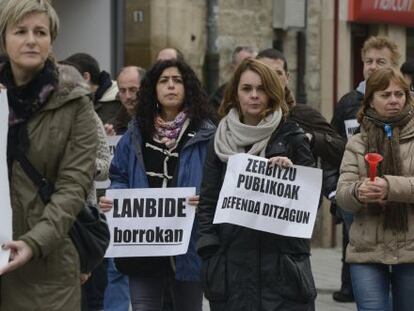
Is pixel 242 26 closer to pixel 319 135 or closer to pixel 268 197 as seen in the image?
pixel 319 135

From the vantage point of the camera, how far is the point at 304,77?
1631 cm

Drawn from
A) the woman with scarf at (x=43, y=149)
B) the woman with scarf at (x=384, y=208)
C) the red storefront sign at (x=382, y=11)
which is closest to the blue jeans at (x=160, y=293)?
the woman with scarf at (x=384, y=208)

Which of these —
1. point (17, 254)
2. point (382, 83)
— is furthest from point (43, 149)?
point (382, 83)

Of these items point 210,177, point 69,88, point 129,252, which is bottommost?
point 129,252

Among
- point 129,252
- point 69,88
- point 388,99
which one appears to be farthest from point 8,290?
point 388,99

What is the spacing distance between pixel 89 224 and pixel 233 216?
4.93ft

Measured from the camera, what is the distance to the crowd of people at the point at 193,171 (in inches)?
200

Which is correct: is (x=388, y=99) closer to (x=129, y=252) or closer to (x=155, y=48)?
(x=129, y=252)

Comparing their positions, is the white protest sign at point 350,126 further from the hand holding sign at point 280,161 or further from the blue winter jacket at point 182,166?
the hand holding sign at point 280,161

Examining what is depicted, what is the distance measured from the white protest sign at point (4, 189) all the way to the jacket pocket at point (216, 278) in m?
1.84

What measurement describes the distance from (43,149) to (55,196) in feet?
0.61

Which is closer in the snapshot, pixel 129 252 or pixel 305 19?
pixel 129 252

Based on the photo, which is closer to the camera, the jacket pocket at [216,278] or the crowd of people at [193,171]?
the crowd of people at [193,171]

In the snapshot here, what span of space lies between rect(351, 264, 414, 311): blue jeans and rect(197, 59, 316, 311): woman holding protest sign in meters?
0.63
